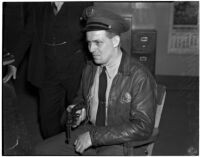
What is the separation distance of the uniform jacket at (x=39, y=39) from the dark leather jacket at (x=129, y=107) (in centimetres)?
38

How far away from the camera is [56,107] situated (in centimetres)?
197

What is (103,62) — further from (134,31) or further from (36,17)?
(134,31)

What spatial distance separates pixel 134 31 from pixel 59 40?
2.41ft

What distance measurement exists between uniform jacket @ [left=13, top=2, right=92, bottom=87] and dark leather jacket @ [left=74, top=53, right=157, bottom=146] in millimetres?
383

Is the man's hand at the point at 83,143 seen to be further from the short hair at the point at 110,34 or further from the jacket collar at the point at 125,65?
the short hair at the point at 110,34

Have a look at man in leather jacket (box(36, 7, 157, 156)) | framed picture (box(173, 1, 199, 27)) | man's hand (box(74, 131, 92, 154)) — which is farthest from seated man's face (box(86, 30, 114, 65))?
framed picture (box(173, 1, 199, 27))

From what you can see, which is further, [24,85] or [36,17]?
[24,85]

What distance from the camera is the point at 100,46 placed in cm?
145

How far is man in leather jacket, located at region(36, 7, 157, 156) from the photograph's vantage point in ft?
4.64

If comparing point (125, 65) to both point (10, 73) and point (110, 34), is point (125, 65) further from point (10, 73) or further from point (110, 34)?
point (10, 73)

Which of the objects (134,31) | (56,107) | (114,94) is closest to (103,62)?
(114,94)

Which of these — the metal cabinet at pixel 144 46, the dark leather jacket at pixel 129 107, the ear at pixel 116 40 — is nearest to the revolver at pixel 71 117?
the dark leather jacket at pixel 129 107

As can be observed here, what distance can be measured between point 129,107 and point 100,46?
304 millimetres

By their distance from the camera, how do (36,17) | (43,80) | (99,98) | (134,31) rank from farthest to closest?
(134,31) → (43,80) → (36,17) → (99,98)
